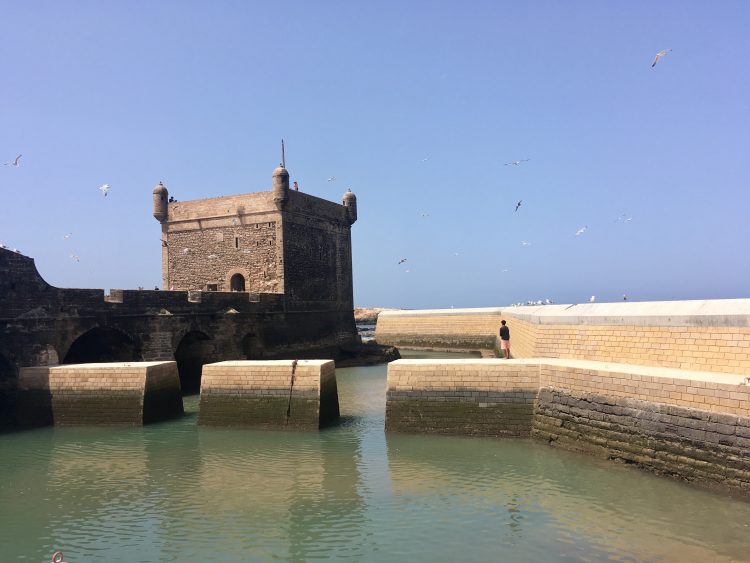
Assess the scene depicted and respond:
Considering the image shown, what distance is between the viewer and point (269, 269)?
23.0m

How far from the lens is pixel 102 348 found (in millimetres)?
17641

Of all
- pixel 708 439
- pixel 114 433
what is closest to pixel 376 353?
pixel 114 433

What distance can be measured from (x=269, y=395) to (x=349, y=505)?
507 cm

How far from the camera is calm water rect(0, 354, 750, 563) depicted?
666cm

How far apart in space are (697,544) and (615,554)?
102cm

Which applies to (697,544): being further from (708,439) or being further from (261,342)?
(261,342)

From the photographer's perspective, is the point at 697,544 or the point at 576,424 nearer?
the point at 697,544

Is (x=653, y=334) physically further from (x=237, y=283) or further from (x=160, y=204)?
(x=160, y=204)

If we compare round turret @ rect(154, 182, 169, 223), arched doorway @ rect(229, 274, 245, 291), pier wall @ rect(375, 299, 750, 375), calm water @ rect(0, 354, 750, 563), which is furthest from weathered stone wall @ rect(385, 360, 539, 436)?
round turret @ rect(154, 182, 169, 223)

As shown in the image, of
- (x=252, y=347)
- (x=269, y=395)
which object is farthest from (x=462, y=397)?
(x=252, y=347)

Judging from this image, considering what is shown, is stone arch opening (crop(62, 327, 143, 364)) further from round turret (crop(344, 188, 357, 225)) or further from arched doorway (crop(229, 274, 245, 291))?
round turret (crop(344, 188, 357, 225))

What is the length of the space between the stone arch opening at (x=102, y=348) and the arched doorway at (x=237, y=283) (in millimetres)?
6811

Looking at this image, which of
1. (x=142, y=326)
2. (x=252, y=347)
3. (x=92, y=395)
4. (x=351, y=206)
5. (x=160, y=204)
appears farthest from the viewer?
(x=351, y=206)

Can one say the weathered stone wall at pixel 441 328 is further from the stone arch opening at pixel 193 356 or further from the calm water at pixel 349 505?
the calm water at pixel 349 505
